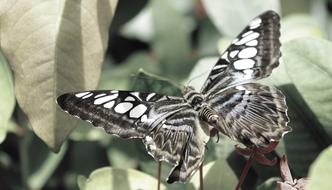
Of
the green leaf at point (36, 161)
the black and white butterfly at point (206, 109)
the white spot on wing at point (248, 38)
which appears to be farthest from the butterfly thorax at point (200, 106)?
the green leaf at point (36, 161)

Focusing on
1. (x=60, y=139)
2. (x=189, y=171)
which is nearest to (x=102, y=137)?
(x=60, y=139)

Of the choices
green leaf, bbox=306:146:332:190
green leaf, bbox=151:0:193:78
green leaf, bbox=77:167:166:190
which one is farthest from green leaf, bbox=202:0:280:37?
green leaf, bbox=306:146:332:190

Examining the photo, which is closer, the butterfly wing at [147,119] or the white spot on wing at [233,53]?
the butterfly wing at [147,119]

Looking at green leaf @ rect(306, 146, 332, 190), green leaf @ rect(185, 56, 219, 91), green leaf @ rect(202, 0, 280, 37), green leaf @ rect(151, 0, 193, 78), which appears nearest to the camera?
green leaf @ rect(306, 146, 332, 190)

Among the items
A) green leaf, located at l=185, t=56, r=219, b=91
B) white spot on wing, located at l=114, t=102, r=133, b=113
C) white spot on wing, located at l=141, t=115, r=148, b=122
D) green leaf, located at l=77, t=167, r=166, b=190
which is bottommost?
green leaf, located at l=77, t=167, r=166, b=190

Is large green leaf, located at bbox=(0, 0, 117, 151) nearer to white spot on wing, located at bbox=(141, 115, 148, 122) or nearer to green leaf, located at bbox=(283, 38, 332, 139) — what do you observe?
white spot on wing, located at bbox=(141, 115, 148, 122)

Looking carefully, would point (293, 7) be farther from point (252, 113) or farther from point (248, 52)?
point (252, 113)

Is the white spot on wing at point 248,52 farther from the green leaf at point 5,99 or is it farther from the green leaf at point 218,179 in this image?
the green leaf at point 5,99
